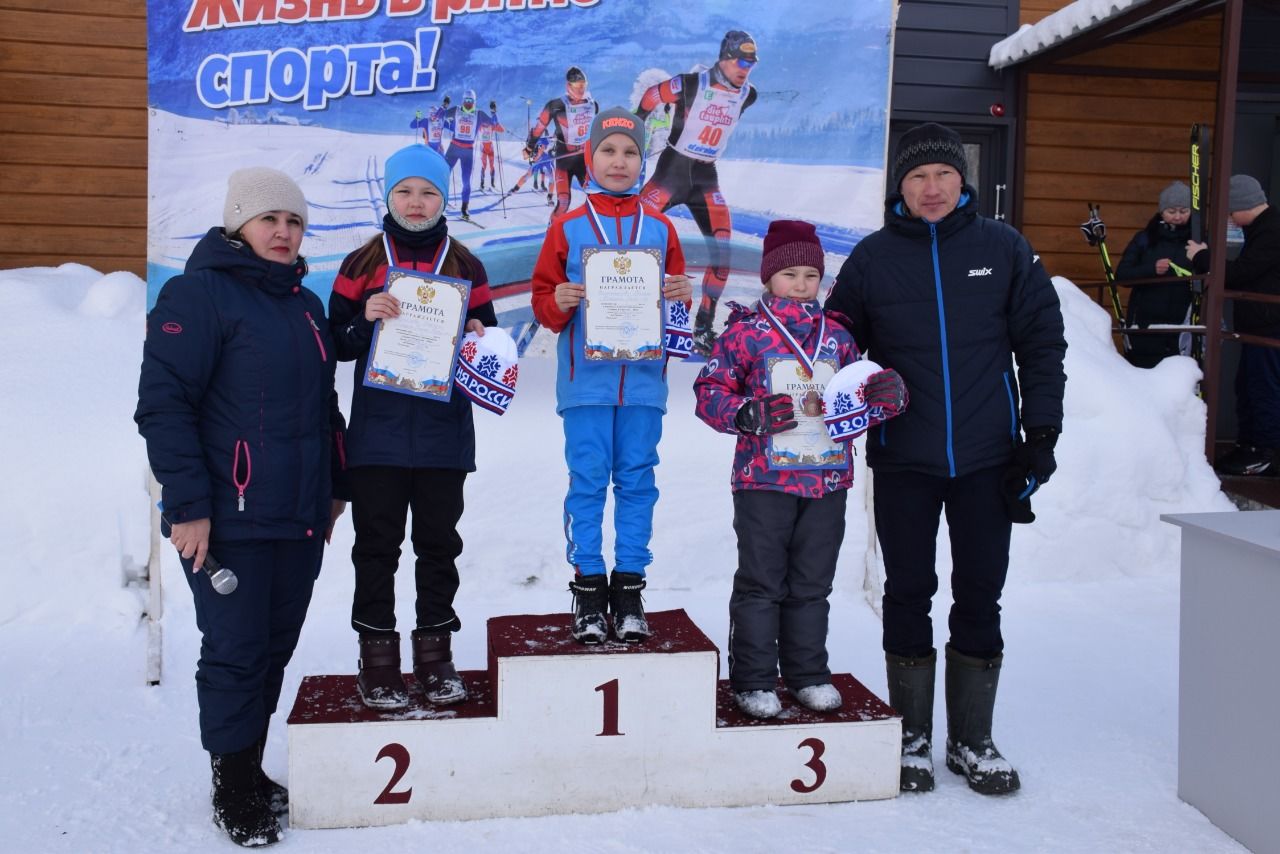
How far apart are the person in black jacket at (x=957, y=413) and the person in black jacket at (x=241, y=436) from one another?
4.80 feet

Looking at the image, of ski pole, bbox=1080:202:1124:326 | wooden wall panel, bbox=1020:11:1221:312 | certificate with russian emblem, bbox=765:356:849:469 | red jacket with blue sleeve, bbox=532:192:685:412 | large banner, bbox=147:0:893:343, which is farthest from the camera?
wooden wall panel, bbox=1020:11:1221:312

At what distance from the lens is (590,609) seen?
2.78 m

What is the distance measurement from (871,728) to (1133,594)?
8.53 feet

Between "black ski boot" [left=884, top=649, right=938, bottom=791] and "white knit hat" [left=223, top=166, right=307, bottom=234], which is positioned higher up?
"white knit hat" [left=223, top=166, right=307, bottom=234]

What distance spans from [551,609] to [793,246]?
2166 mm

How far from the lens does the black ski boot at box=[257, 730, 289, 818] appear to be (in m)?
2.57

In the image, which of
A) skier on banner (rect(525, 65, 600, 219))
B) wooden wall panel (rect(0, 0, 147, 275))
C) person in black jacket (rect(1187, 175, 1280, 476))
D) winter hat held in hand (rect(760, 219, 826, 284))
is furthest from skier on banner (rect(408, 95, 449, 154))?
person in black jacket (rect(1187, 175, 1280, 476))

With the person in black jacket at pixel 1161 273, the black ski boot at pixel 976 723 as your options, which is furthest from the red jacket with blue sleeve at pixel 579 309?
the person in black jacket at pixel 1161 273

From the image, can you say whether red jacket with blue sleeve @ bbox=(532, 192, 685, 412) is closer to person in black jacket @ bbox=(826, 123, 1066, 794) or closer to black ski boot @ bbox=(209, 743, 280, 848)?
person in black jacket @ bbox=(826, 123, 1066, 794)

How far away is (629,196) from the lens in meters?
2.88

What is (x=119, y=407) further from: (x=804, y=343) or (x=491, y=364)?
(x=804, y=343)

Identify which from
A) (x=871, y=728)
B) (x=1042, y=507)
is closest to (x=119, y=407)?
(x=871, y=728)

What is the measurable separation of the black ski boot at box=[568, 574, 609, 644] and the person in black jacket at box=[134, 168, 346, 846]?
695 mm

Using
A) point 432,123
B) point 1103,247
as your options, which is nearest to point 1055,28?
point 1103,247
